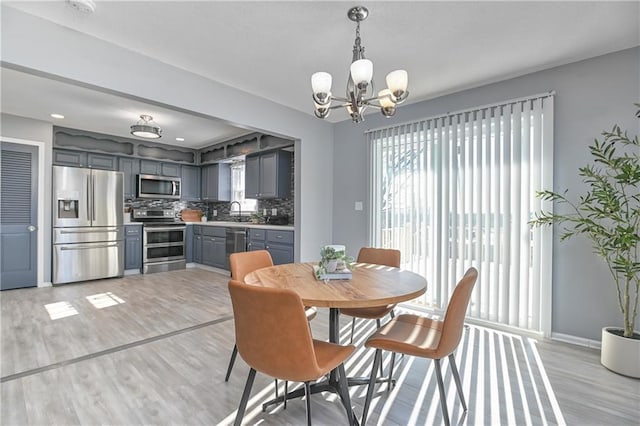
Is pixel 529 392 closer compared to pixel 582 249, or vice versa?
pixel 529 392

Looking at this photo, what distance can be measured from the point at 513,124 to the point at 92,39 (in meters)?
3.72

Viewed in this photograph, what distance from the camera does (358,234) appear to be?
425cm

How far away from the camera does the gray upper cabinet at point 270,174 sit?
499 centimetres

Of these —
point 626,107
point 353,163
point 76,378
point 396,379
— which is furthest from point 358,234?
point 76,378

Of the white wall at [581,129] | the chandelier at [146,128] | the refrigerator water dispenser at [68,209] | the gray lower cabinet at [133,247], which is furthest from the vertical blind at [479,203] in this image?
the refrigerator water dispenser at [68,209]

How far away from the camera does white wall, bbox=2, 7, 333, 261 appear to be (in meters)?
2.08

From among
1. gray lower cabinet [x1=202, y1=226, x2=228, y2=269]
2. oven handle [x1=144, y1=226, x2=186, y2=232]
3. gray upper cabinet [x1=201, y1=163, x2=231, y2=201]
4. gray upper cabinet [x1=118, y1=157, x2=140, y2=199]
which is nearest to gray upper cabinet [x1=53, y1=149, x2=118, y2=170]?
gray upper cabinet [x1=118, y1=157, x2=140, y2=199]

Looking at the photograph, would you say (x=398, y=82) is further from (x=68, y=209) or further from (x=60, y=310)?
(x=68, y=209)

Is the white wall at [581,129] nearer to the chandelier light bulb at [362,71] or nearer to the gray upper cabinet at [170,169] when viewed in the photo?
the chandelier light bulb at [362,71]

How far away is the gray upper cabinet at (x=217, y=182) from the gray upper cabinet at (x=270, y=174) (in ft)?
4.07

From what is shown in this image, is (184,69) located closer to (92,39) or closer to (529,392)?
(92,39)

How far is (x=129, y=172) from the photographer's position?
577 centimetres

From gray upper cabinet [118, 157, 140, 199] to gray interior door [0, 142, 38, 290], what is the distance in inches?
49.1

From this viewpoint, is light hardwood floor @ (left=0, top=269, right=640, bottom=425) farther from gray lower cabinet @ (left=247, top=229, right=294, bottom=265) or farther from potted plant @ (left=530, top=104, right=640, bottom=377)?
gray lower cabinet @ (left=247, top=229, right=294, bottom=265)
